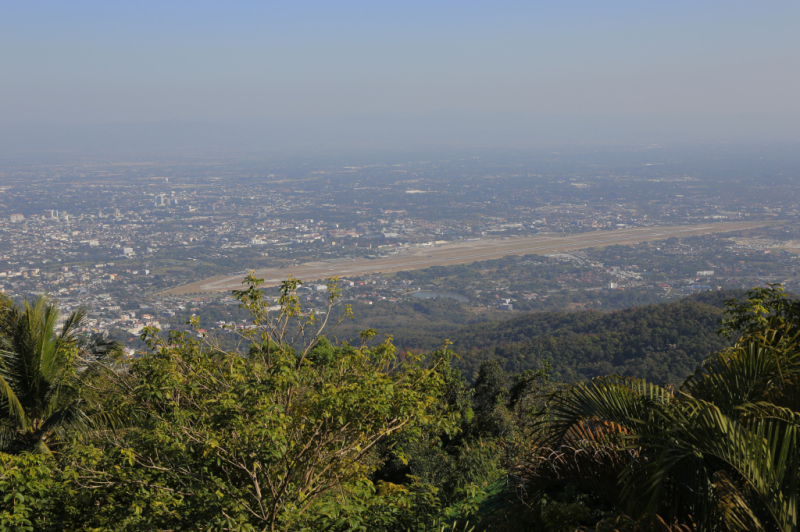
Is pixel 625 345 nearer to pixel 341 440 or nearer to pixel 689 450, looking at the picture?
pixel 341 440

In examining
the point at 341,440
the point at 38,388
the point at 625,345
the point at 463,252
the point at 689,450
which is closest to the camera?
the point at 689,450

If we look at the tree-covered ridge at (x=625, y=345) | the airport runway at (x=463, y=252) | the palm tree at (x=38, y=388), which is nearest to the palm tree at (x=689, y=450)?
the palm tree at (x=38, y=388)

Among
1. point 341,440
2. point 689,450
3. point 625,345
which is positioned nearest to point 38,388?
point 341,440

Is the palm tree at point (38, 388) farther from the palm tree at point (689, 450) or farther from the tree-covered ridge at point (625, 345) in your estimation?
the tree-covered ridge at point (625, 345)

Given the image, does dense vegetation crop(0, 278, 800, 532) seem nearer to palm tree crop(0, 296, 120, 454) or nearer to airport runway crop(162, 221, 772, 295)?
palm tree crop(0, 296, 120, 454)

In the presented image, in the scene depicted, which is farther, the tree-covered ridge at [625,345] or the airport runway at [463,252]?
the airport runway at [463,252]

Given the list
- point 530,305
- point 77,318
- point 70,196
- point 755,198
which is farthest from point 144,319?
point 755,198
